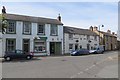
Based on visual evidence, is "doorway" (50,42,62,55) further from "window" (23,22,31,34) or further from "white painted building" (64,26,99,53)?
"window" (23,22,31,34)

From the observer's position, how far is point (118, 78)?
1343 cm

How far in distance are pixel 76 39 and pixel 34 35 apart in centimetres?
1417

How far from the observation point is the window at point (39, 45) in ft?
140

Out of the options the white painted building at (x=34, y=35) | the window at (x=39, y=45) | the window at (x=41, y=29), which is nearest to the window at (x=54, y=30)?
the white painted building at (x=34, y=35)

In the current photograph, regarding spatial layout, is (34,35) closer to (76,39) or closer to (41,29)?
(41,29)

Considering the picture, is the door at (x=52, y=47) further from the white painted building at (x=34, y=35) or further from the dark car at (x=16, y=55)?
the dark car at (x=16, y=55)

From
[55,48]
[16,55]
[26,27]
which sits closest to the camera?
[16,55]

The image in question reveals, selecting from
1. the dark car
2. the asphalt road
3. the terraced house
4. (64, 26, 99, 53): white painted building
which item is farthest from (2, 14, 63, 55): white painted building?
the terraced house

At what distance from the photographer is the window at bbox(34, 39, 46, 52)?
140 ft

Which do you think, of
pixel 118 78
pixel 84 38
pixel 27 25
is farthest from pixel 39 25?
pixel 118 78

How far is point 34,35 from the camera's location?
4278 cm

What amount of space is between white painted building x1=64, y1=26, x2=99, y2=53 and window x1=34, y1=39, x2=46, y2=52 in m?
6.94

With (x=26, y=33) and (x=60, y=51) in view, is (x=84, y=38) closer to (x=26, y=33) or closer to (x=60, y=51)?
(x=60, y=51)

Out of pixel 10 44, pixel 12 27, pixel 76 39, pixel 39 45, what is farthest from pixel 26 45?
pixel 76 39
